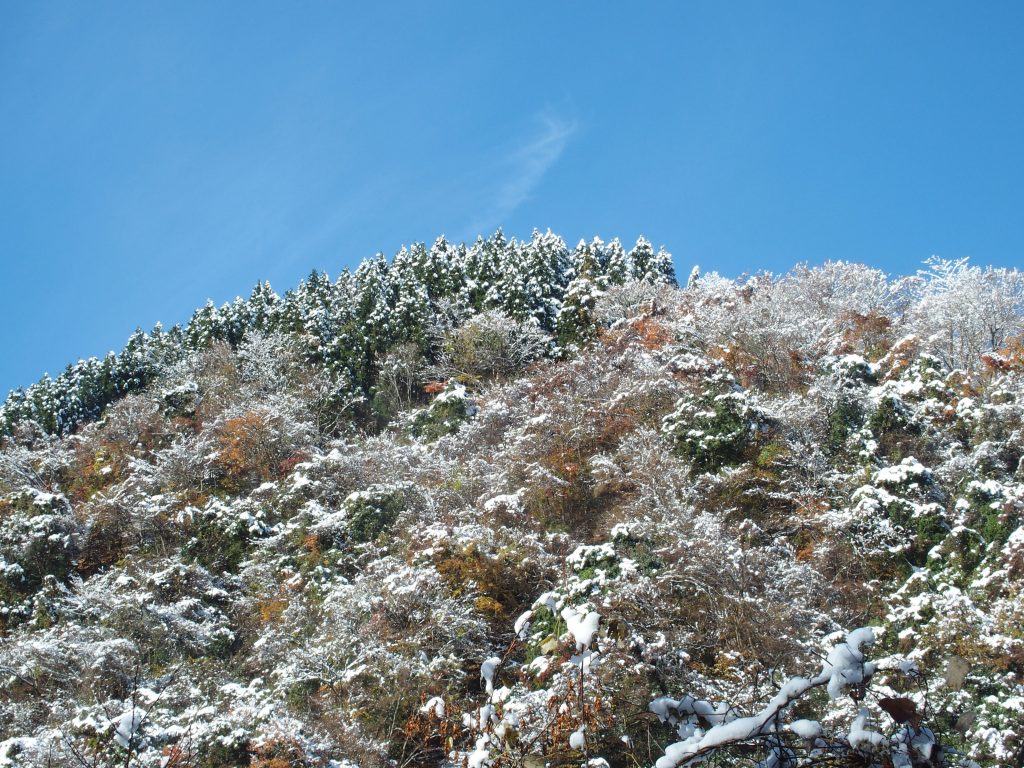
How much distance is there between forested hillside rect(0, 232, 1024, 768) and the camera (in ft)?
22.6

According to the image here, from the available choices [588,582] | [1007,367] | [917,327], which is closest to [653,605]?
[588,582]

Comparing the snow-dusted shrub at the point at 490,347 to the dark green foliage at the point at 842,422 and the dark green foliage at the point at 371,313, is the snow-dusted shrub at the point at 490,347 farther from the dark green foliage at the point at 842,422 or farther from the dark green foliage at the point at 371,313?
the dark green foliage at the point at 842,422

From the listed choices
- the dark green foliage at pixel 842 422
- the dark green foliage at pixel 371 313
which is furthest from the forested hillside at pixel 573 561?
the dark green foliage at pixel 371 313

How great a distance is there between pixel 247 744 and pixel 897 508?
11.3 m

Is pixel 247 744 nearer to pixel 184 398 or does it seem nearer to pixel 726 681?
pixel 726 681

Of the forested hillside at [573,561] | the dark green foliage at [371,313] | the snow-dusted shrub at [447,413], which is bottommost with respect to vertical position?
the forested hillside at [573,561]

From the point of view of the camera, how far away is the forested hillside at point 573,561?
689cm

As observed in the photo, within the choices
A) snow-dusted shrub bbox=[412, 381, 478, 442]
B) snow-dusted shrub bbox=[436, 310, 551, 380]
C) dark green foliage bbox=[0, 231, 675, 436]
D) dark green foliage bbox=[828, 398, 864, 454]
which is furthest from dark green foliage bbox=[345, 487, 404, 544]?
dark green foliage bbox=[0, 231, 675, 436]

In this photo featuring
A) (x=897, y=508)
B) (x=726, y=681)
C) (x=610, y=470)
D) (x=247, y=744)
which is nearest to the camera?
(x=726, y=681)

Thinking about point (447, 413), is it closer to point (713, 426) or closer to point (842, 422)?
point (713, 426)

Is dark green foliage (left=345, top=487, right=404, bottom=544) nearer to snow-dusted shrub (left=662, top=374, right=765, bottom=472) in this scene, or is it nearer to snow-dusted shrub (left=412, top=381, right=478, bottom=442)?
snow-dusted shrub (left=412, top=381, right=478, bottom=442)

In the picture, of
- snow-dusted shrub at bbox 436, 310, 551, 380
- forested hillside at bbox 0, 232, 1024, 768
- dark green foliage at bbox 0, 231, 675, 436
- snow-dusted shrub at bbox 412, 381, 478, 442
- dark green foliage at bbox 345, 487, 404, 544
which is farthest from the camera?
dark green foliage at bbox 0, 231, 675, 436

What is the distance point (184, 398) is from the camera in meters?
32.6

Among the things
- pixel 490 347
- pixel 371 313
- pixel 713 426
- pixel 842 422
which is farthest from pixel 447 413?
pixel 371 313
